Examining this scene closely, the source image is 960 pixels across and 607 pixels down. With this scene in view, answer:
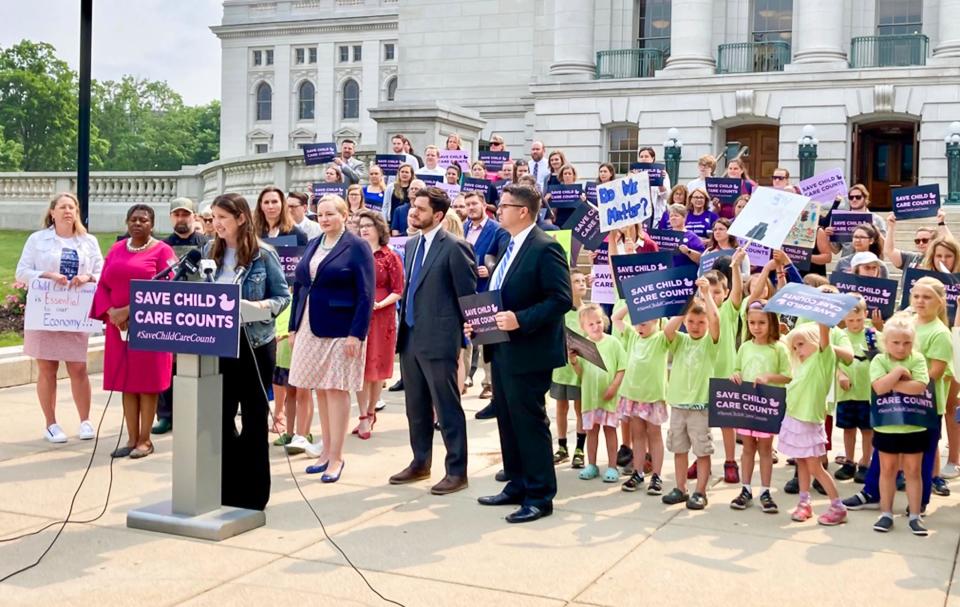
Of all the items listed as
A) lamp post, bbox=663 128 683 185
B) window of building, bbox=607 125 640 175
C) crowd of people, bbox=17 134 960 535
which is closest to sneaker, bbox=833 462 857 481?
crowd of people, bbox=17 134 960 535

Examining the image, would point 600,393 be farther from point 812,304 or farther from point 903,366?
point 903,366

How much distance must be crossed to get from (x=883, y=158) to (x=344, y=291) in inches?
1082

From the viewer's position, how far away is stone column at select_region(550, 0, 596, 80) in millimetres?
34969

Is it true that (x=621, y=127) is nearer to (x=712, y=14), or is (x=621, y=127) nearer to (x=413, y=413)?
(x=712, y=14)

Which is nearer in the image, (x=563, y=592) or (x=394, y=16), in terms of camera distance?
(x=563, y=592)

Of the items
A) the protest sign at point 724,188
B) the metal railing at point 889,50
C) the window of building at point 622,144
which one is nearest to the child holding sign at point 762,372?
the protest sign at point 724,188

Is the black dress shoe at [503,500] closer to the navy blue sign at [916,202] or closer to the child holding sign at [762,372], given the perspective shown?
the child holding sign at [762,372]

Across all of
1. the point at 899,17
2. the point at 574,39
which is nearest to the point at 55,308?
the point at 574,39

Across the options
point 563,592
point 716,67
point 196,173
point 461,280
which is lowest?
point 563,592

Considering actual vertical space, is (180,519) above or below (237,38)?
below

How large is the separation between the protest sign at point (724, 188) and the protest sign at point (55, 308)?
8.91 m

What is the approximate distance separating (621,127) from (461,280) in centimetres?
2712

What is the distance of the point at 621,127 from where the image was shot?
34625mm

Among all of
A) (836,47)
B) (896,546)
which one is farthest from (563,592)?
(836,47)
